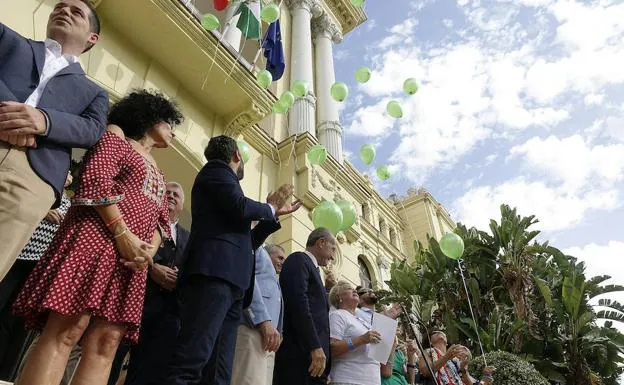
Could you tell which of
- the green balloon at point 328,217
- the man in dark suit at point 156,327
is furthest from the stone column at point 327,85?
the man in dark suit at point 156,327

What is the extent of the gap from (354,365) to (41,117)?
2.78 m

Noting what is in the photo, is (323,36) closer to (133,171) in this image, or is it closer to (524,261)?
(524,261)

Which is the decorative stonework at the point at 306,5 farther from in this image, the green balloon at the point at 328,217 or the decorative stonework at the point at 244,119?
the green balloon at the point at 328,217

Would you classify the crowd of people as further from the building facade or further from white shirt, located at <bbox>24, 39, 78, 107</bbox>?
the building facade

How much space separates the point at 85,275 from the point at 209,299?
0.61m

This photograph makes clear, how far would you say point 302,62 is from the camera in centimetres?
1316

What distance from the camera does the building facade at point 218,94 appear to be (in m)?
6.53

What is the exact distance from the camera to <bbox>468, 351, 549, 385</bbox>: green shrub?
24.5 ft

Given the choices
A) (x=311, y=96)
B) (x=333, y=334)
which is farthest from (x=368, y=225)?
(x=333, y=334)

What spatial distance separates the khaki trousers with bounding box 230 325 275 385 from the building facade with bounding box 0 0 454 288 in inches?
172

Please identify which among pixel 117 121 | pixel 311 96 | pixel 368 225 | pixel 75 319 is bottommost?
pixel 75 319

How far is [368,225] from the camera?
563 inches

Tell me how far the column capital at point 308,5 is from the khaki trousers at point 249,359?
13.4 metres

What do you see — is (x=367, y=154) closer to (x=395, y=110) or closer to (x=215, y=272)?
(x=395, y=110)
